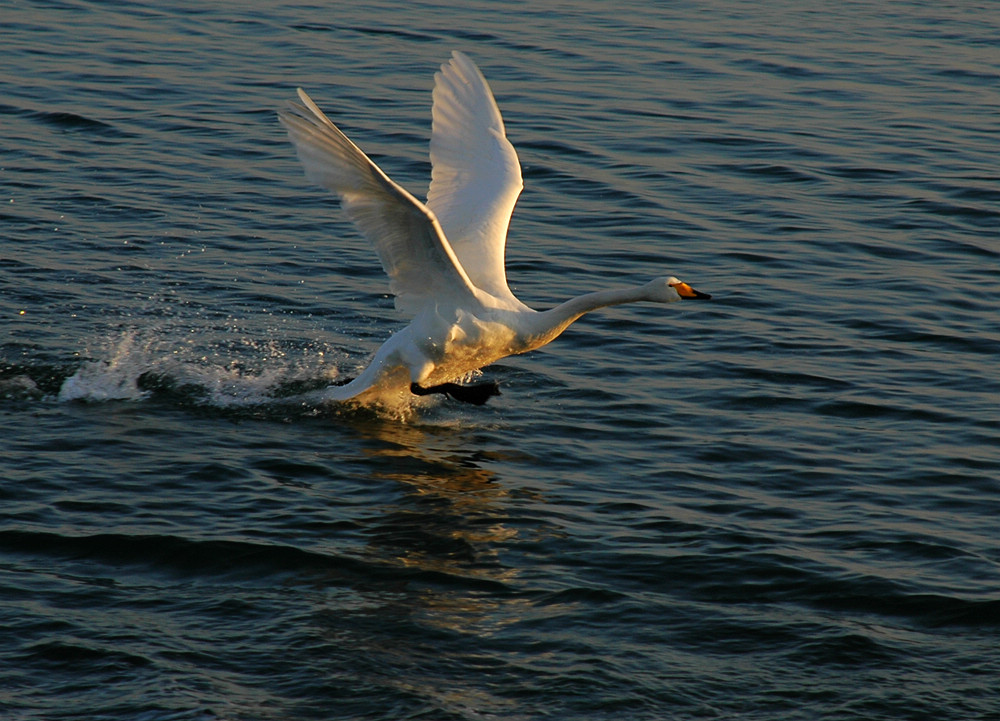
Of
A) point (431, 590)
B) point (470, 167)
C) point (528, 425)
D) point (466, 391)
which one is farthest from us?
point (470, 167)

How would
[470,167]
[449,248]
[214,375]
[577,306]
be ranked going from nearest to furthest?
[449,248]
[577,306]
[214,375]
[470,167]

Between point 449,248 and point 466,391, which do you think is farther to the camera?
point 466,391

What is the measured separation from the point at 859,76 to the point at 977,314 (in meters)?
8.40

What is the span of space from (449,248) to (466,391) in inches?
46.9

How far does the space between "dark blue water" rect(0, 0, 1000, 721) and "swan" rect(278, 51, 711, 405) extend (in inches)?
19.2

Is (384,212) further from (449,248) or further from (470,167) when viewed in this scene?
(470,167)

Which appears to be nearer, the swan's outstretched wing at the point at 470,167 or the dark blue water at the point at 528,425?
the dark blue water at the point at 528,425

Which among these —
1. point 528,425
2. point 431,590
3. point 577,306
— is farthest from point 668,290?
point 431,590

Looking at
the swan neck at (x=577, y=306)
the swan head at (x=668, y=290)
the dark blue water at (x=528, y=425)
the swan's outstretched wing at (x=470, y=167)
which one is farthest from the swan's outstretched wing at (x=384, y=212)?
the swan head at (x=668, y=290)

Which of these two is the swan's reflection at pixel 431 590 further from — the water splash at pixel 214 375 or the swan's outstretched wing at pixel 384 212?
the swan's outstretched wing at pixel 384 212

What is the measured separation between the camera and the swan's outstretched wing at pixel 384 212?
796 centimetres

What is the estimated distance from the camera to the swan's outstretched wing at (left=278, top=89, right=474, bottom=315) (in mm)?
7961

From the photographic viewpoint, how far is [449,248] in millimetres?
8688

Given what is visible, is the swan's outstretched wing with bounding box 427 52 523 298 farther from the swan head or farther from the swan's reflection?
the swan's reflection
